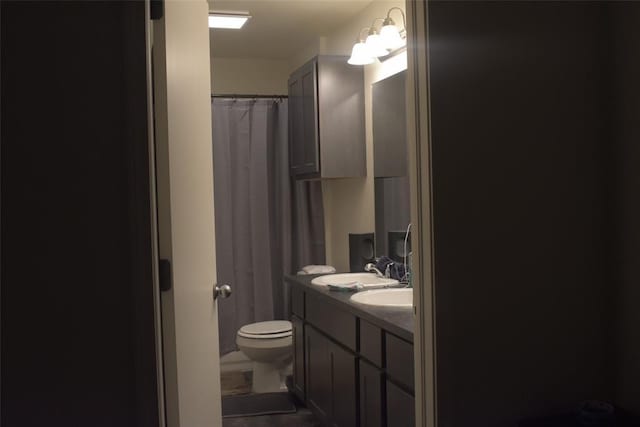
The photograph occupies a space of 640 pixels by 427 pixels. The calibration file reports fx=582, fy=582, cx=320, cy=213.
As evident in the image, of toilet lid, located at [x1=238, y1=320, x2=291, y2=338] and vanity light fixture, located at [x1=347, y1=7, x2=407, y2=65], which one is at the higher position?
vanity light fixture, located at [x1=347, y1=7, x2=407, y2=65]

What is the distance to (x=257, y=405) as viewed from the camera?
11.9 ft

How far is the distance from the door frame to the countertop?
11.6 inches

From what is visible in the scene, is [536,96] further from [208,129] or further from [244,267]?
[244,267]

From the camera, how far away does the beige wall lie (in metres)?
4.69

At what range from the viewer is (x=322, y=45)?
4.13 metres

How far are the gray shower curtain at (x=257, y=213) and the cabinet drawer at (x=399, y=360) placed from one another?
2238 millimetres

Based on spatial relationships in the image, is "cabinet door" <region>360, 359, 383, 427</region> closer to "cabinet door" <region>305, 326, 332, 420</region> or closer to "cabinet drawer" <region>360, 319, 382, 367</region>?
"cabinet drawer" <region>360, 319, 382, 367</region>

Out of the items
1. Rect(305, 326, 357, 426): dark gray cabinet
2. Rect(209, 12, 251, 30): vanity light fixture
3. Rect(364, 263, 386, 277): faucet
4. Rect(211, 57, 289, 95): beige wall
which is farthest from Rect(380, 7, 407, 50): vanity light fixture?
Rect(211, 57, 289, 95): beige wall

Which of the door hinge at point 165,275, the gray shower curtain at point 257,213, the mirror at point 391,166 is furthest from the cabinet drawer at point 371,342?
the gray shower curtain at point 257,213

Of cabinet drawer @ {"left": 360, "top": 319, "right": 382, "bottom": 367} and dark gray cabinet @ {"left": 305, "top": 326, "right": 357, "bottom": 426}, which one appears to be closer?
cabinet drawer @ {"left": 360, "top": 319, "right": 382, "bottom": 367}

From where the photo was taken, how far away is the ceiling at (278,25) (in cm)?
347

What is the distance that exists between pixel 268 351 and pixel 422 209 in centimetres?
234

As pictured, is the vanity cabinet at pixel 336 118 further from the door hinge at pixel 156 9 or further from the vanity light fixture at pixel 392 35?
the door hinge at pixel 156 9

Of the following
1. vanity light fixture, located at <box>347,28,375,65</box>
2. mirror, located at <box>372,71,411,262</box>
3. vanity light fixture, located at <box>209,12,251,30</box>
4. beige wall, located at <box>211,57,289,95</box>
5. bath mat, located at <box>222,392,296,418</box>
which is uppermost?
vanity light fixture, located at <box>209,12,251,30</box>
